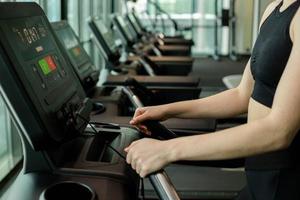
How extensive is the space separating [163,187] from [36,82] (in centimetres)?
42

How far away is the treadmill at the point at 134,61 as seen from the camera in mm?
3412

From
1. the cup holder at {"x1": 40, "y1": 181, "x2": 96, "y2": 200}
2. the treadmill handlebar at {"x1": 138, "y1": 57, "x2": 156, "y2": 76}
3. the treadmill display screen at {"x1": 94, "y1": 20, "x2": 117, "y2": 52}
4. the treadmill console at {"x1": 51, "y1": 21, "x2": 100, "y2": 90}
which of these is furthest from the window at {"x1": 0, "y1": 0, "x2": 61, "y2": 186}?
the cup holder at {"x1": 40, "y1": 181, "x2": 96, "y2": 200}

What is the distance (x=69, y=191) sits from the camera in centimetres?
106

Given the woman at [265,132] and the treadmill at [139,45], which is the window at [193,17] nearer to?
the treadmill at [139,45]

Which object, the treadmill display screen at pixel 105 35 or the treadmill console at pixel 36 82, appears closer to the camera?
the treadmill console at pixel 36 82

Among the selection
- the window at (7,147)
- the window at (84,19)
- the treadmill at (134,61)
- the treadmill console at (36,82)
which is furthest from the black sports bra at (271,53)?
the window at (84,19)

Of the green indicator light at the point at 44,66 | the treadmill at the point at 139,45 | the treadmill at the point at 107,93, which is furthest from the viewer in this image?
the treadmill at the point at 139,45

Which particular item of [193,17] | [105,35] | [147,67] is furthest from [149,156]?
[193,17]

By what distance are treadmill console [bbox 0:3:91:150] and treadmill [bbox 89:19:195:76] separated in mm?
1987

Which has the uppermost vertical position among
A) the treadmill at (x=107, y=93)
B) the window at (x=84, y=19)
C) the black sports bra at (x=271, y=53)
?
the black sports bra at (x=271, y=53)

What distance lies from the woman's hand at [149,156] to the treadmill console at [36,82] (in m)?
0.22

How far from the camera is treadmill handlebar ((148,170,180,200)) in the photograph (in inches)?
36.4

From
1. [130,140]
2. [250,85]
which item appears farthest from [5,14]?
[250,85]

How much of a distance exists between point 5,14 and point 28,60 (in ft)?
0.41
